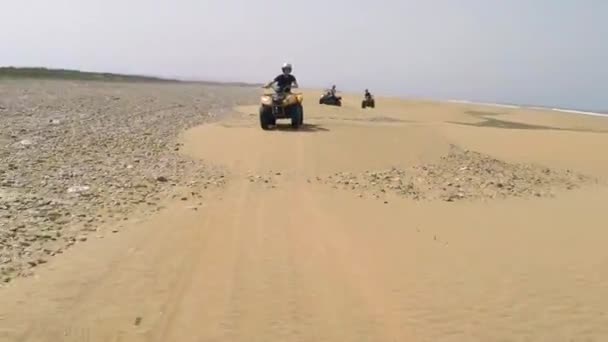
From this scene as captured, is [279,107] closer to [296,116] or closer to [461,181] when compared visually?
[296,116]

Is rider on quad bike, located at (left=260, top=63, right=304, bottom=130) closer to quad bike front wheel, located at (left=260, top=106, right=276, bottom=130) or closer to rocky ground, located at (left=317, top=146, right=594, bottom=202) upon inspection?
quad bike front wheel, located at (left=260, top=106, right=276, bottom=130)

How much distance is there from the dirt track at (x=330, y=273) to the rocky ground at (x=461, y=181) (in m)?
0.19

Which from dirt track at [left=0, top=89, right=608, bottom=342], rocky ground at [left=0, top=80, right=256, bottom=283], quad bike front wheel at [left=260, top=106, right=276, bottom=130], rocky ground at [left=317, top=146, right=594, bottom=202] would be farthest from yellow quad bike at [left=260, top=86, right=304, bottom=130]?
dirt track at [left=0, top=89, right=608, bottom=342]

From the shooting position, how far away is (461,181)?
9773mm

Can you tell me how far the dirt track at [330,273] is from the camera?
165 inches

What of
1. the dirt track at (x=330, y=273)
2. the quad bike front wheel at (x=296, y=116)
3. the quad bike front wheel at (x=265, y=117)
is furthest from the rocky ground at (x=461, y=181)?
A: the quad bike front wheel at (x=265, y=117)

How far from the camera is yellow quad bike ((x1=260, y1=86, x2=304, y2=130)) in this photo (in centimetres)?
1670

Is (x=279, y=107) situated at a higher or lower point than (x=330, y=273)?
higher

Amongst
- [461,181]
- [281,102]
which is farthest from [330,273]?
[281,102]

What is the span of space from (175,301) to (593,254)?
4126 mm

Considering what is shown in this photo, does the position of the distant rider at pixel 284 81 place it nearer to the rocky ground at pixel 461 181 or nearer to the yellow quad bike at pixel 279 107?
the yellow quad bike at pixel 279 107

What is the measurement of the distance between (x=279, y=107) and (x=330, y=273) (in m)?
11.8

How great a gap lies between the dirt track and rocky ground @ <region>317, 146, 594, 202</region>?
19 cm

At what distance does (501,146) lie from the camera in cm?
1557
